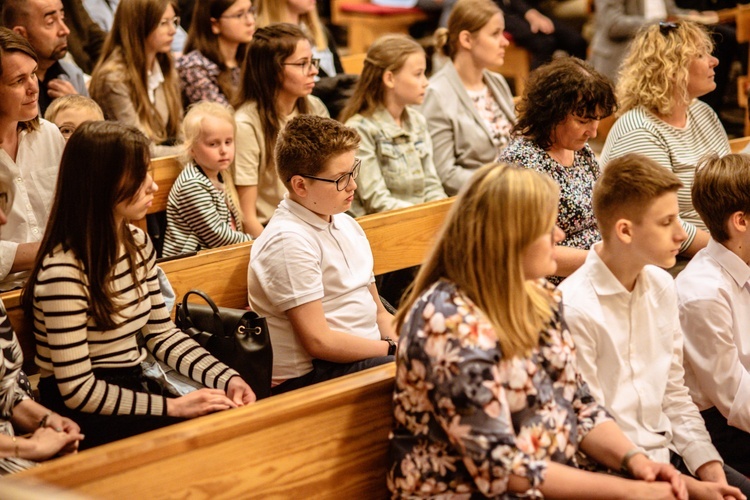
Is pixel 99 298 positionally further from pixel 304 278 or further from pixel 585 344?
pixel 585 344

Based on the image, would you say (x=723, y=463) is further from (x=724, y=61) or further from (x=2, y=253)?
(x=724, y=61)

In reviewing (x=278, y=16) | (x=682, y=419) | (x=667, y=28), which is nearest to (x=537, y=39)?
(x=278, y=16)

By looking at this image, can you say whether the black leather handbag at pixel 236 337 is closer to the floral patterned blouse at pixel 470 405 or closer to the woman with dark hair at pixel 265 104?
the floral patterned blouse at pixel 470 405

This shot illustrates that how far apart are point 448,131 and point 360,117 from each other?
475 mm

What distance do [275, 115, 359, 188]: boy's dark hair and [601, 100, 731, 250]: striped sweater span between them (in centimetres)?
118

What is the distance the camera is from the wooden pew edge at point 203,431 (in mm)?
1476

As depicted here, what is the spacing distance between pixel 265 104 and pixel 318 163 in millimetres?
1127

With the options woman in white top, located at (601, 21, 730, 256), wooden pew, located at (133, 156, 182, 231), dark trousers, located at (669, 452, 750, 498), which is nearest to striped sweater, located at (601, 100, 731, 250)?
woman in white top, located at (601, 21, 730, 256)

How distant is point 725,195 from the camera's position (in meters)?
2.30

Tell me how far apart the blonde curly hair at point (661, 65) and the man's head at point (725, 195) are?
89 centimetres

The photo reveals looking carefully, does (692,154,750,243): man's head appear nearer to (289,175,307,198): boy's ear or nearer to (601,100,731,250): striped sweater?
(601,100,731,250): striped sweater

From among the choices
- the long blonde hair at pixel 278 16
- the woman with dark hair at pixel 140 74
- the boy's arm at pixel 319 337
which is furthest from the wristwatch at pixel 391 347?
the long blonde hair at pixel 278 16

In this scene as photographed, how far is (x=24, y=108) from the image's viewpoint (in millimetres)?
2439

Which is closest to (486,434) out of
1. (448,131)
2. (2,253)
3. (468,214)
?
(468,214)
